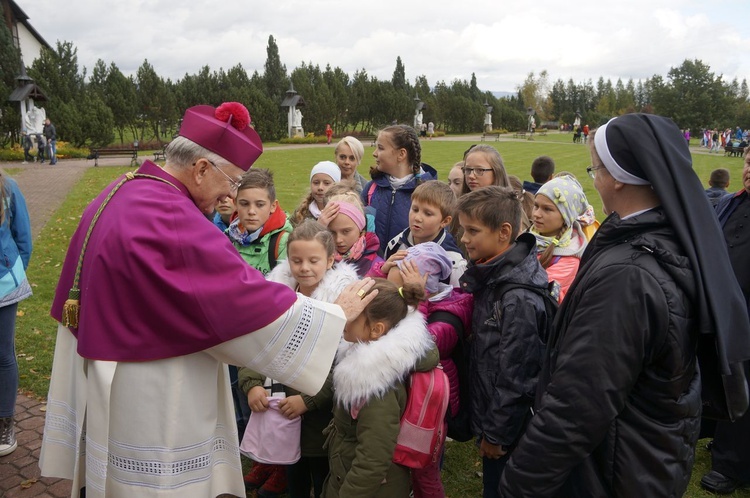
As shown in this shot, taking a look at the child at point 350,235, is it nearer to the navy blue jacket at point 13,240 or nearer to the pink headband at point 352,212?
the pink headband at point 352,212

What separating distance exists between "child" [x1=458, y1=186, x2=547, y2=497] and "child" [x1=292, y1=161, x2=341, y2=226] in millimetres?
2146

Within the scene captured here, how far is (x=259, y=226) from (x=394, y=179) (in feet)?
4.64

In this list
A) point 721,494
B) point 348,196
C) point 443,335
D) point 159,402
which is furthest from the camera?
point 348,196

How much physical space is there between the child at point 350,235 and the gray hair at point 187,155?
147cm

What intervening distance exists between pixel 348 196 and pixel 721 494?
3.48m

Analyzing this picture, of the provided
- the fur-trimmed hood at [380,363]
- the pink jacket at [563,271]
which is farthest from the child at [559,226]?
the fur-trimmed hood at [380,363]

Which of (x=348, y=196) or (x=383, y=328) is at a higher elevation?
(x=348, y=196)

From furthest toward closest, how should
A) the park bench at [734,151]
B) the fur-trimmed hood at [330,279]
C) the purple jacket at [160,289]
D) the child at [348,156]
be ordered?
the park bench at [734,151]
the child at [348,156]
the fur-trimmed hood at [330,279]
the purple jacket at [160,289]

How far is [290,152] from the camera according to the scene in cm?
3206

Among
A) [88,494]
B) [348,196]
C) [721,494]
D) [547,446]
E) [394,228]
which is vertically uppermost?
[348,196]

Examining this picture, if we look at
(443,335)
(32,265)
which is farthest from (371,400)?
(32,265)

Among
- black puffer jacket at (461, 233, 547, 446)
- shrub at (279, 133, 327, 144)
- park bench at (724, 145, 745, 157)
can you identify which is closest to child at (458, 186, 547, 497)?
black puffer jacket at (461, 233, 547, 446)

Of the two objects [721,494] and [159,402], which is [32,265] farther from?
[721,494]

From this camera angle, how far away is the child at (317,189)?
5008 mm
